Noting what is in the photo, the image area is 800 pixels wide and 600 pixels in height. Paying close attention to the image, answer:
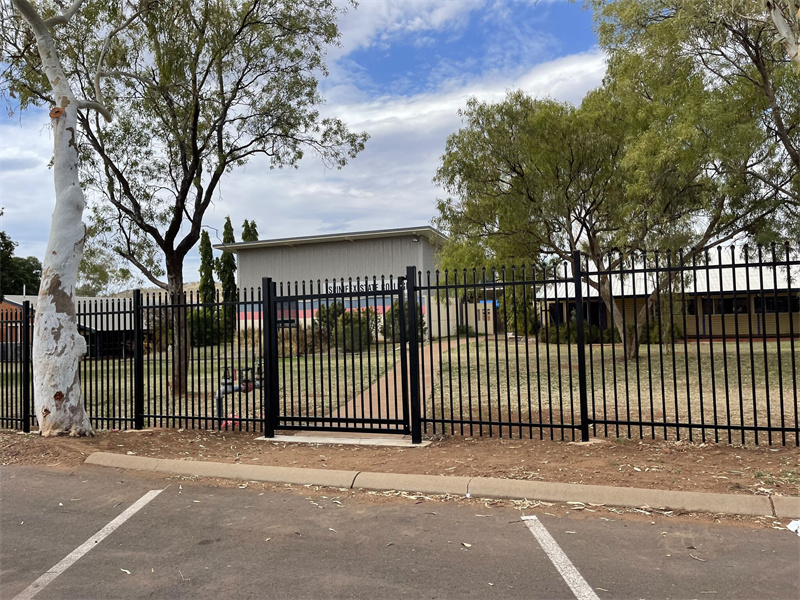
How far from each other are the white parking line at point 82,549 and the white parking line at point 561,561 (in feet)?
11.5

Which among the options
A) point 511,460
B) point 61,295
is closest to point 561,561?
point 511,460

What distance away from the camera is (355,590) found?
12.3ft

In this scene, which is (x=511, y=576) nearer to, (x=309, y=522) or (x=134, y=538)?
(x=309, y=522)

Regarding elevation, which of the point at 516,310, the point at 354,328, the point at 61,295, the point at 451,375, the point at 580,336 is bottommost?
the point at 451,375

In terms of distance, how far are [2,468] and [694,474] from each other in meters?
7.96

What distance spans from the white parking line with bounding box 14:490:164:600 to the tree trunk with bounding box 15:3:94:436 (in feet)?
10.0

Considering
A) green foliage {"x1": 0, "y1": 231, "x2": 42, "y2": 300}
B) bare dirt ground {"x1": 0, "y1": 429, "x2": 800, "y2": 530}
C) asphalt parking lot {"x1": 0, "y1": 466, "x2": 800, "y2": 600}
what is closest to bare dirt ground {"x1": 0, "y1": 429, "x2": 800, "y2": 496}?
bare dirt ground {"x1": 0, "y1": 429, "x2": 800, "y2": 530}

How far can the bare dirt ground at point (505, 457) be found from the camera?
5.70m

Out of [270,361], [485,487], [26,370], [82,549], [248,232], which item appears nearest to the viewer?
[82,549]

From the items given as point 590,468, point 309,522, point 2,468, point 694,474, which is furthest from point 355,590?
point 2,468

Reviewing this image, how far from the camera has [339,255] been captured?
121 ft

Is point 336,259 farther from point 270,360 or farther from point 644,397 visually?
point 270,360

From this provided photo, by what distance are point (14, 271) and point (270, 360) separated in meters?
52.2

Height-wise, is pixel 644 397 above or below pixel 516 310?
below
